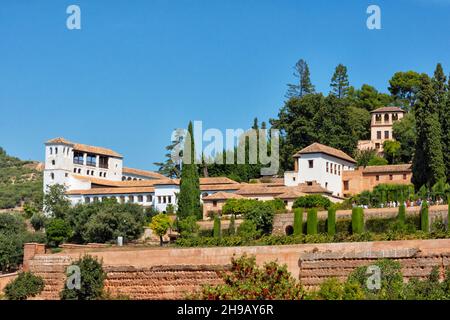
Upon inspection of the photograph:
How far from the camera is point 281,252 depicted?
3484 cm

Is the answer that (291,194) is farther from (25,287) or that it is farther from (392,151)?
(392,151)

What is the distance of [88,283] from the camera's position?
34.8 meters

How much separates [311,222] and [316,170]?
12597 mm

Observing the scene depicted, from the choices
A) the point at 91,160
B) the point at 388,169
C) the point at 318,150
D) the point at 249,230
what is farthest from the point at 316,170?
the point at 91,160

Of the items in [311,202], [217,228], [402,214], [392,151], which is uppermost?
[392,151]

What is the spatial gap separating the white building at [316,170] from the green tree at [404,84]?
2513 centimetres

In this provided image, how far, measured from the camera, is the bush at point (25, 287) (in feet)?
121

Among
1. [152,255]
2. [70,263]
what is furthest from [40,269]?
[152,255]

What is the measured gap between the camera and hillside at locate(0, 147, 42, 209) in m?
77.6

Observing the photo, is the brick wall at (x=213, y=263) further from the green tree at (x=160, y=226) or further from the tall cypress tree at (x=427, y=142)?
the tall cypress tree at (x=427, y=142)

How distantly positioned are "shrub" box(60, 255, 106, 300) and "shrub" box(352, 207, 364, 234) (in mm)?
10727

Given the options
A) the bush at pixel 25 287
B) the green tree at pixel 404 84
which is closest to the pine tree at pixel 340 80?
the green tree at pixel 404 84

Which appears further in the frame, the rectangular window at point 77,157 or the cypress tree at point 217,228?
the rectangular window at point 77,157
